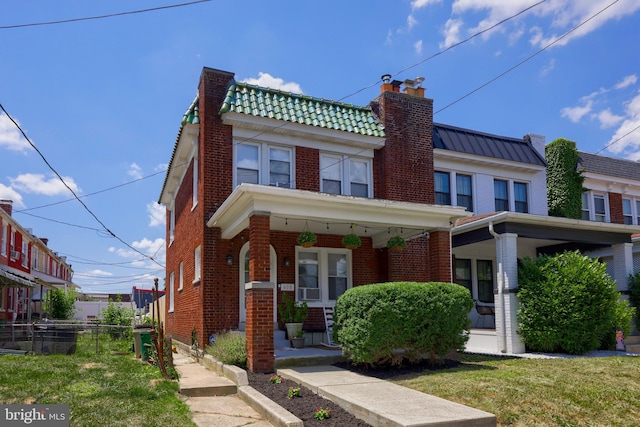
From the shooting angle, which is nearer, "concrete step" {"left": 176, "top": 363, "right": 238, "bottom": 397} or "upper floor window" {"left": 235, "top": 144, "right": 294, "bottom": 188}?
"concrete step" {"left": 176, "top": 363, "right": 238, "bottom": 397}

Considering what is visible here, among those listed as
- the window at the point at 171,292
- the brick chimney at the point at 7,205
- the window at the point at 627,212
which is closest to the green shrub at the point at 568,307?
the window at the point at 627,212

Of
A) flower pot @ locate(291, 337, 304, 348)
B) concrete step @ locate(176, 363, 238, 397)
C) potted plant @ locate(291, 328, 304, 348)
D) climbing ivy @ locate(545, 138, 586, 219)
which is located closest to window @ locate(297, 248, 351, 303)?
potted plant @ locate(291, 328, 304, 348)

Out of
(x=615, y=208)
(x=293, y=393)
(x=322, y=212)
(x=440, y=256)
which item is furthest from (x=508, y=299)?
(x=615, y=208)

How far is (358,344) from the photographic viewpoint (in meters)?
9.01

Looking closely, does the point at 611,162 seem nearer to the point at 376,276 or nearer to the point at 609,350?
the point at 609,350

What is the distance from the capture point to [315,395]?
7773mm

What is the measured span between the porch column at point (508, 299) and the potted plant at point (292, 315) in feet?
16.0

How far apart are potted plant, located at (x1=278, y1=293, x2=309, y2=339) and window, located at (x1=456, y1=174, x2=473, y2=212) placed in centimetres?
701

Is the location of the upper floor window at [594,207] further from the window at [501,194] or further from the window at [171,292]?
the window at [171,292]

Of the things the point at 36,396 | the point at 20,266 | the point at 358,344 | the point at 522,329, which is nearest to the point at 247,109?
the point at 358,344

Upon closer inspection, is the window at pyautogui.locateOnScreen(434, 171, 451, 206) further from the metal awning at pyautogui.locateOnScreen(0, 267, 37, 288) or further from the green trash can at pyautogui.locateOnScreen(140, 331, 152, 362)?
the metal awning at pyautogui.locateOnScreen(0, 267, 37, 288)

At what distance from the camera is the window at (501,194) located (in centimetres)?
1755

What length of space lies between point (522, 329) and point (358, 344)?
218 inches

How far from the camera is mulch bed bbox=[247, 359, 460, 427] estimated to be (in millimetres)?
6504
